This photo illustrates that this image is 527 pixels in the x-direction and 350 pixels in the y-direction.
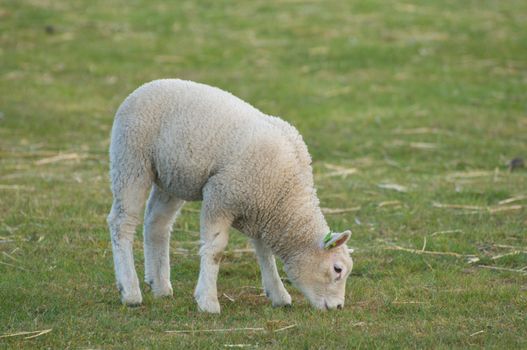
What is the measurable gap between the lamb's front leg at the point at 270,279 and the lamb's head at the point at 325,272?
0.25 m

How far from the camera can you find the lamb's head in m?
6.85

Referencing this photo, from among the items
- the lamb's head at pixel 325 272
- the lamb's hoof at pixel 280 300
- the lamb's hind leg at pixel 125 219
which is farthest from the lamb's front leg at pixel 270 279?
the lamb's hind leg at pixel 125 219

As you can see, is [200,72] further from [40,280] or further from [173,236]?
[40,280]

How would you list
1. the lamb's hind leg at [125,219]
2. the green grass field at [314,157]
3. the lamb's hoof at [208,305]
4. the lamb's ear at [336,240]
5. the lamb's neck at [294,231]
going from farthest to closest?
the lamb's hind leg at [125,219] → the lamb's neck at [294,231] → the lamb's hoof at [208,305] → the lamb's ear at [336,240] → the green grass field at [314,157]

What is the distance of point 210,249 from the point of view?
22.7 ft

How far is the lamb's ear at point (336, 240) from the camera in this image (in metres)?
6.69

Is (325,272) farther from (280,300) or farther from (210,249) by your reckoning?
(210,249)

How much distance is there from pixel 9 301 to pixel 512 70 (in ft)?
42.5

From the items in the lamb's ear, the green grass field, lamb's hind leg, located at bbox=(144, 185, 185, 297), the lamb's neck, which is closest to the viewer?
the green grass field

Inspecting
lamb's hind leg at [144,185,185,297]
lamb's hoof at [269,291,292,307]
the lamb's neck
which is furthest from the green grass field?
the lamb's neck

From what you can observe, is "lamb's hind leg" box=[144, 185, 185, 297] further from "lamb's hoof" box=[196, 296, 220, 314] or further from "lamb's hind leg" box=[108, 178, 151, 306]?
"lamb's hoof" box=[196, 296, 220, 314]

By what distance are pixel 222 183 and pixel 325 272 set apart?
0.92m

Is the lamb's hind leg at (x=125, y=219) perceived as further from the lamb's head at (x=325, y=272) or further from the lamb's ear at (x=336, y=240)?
the lamb's ear at (x=336, y=240)

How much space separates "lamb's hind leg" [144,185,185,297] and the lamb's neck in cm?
92
